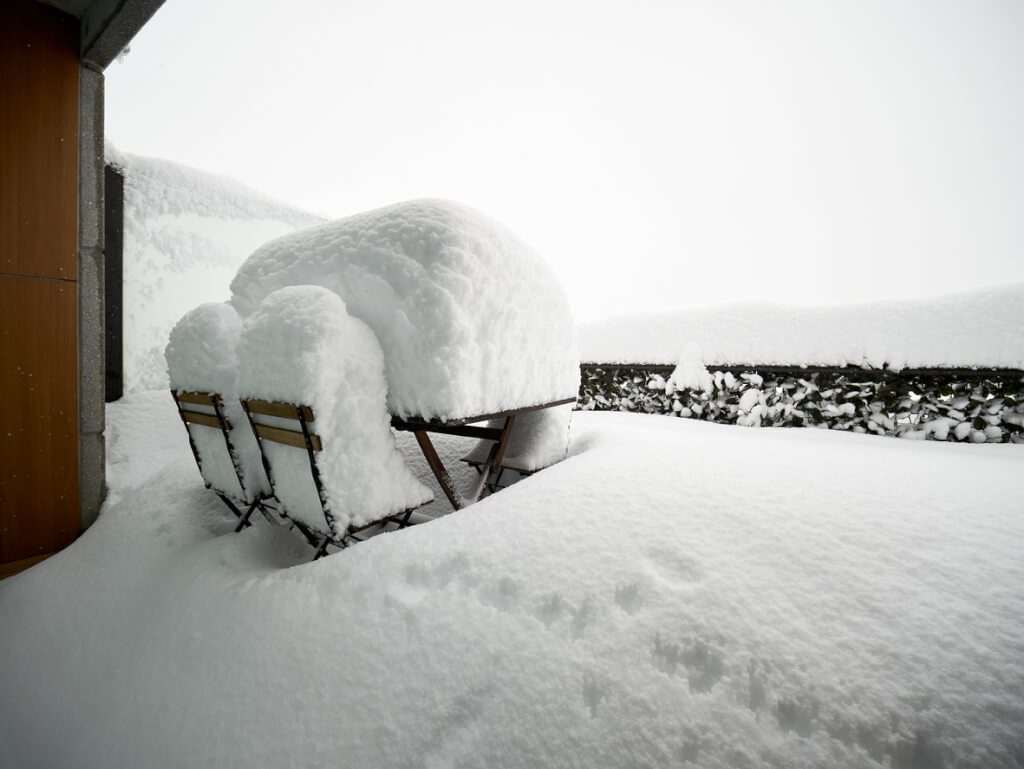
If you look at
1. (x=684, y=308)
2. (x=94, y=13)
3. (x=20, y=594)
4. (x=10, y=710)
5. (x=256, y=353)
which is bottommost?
(x=10, y=710)

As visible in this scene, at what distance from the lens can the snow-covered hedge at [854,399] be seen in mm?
4426

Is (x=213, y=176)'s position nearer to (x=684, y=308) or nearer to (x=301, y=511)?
(x=301, y=511)

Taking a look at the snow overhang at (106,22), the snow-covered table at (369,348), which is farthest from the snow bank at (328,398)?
the snow overhang at (106,22)

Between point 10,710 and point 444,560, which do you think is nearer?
point 444,560

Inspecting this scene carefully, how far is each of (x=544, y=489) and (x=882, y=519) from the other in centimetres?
151

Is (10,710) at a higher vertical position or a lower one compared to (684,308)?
lower

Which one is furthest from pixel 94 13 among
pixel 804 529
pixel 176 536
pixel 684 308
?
pixel 684 308

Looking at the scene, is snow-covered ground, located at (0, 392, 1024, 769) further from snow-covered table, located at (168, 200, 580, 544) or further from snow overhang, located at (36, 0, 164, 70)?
snow overhang, located at (36, 0, 164, 70)

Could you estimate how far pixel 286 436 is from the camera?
214 cm

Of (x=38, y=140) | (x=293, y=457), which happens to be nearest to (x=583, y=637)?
(x=293, y=457)

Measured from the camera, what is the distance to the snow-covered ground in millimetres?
1165

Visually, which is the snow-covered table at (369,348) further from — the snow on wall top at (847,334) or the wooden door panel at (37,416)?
the snow on wall top at (847,334)

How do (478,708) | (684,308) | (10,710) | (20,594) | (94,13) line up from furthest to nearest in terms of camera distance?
(684,308) → (94,13) → (20,594) → (10,710) → (478,708)

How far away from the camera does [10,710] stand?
204 cm
